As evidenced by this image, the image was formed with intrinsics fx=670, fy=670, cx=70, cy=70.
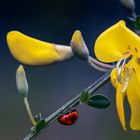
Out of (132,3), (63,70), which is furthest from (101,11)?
(132,3)

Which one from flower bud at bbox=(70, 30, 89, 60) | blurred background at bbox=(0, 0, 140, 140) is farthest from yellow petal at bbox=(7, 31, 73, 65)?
blurred background at bbox=(0, 0, 140, 140)

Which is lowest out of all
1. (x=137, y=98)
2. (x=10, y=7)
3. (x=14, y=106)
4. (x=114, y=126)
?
(x=114, y=126)

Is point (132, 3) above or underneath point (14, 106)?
above

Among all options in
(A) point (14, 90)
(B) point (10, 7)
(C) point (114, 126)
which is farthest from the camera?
(B) point (10, 7)

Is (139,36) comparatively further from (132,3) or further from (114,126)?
(114,126)

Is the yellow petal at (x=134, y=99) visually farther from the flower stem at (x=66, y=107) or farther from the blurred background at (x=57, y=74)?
the blurred background at (x=57, y=74)

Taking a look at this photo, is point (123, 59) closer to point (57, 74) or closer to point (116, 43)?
point (116, 43)

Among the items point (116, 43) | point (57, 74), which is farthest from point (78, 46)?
point (57, 74)
